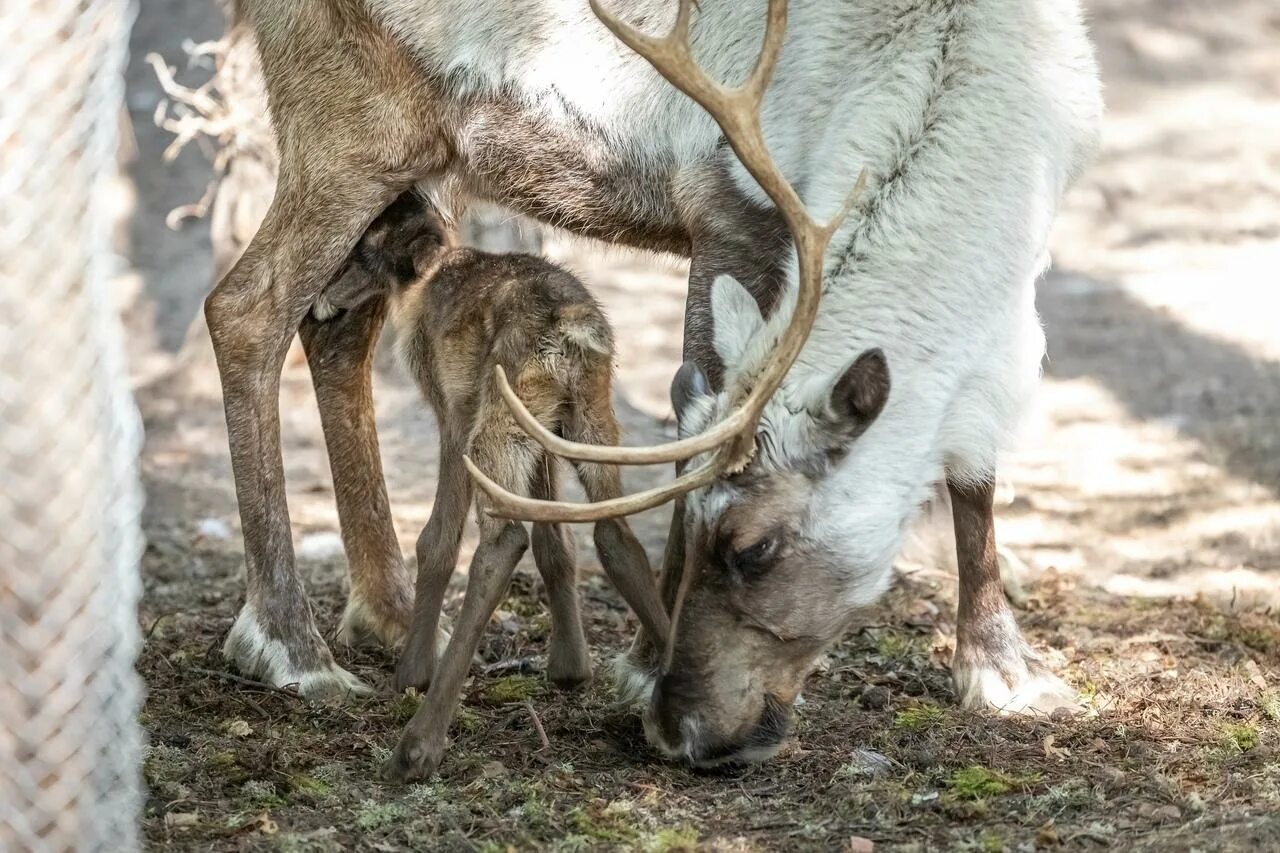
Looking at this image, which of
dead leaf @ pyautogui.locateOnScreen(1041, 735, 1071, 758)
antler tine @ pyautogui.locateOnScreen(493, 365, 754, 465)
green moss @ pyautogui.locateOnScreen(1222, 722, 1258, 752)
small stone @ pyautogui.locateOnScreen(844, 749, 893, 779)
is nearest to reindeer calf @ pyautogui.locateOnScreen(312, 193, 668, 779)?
antler tine @ pyautogui.locateOnScreen(493, 365, 754, 465)

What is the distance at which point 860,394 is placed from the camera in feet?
12.4

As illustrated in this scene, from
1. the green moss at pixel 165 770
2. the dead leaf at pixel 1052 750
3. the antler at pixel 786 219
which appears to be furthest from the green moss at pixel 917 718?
A: the green moss at pixel 165 770

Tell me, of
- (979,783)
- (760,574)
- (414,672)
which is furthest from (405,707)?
(979,783)

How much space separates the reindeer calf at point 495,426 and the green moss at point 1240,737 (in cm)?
153

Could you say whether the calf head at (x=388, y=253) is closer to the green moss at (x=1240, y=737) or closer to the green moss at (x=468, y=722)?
the green moss at (x=468, y=722)

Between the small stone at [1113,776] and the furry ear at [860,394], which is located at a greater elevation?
the furry ear at [860,394]

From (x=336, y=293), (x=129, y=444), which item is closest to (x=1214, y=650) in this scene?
(x=336, y=293)

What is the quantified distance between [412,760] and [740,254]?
1737 millimetres

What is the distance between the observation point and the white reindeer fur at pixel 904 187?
13.2 feet

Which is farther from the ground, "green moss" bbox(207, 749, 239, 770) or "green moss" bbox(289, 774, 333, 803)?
"green moss" bbox(289, 774, 333, 803)

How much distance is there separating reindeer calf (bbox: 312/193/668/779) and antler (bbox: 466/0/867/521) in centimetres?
35

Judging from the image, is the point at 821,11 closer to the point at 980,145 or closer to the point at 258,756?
the point at 980,145

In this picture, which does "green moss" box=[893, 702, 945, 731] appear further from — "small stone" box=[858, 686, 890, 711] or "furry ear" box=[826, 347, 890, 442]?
"furry ear" box=[826, 347, 890, 442]

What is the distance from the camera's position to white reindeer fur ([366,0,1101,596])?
4012 millimetres
